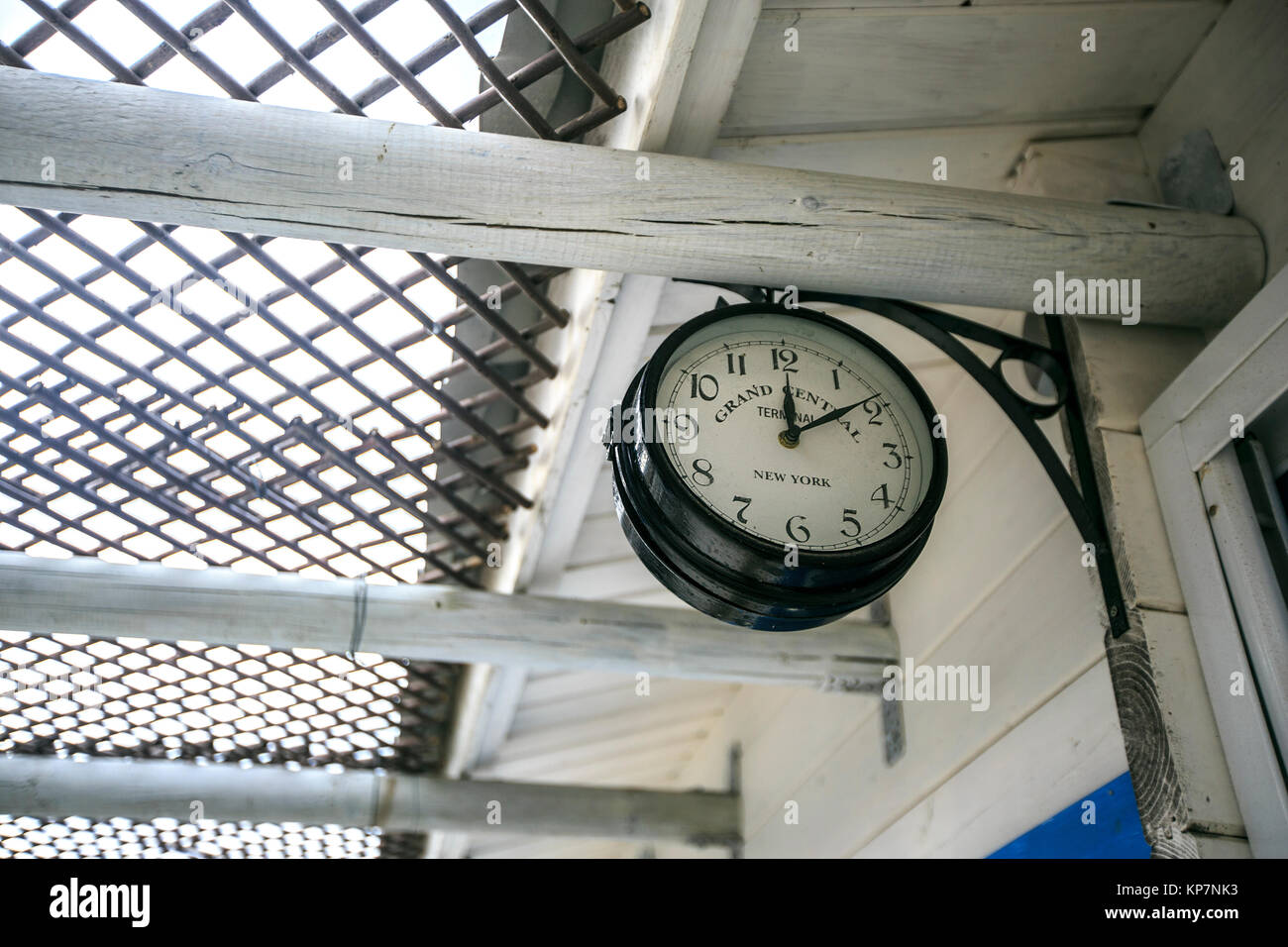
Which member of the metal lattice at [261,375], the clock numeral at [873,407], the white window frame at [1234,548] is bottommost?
the white window frame at [1234,548]

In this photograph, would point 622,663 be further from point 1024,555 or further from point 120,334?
point 120,334

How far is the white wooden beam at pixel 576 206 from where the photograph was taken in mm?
1309

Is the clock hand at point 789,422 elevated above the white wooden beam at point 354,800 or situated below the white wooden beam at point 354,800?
above

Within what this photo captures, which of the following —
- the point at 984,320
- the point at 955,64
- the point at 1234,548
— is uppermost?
the point at 955,64

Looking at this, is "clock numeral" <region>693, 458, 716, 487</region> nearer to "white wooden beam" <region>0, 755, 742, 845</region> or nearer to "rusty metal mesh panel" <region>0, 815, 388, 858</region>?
"white wooden beam" <region>0, 755, 742, 845</region>

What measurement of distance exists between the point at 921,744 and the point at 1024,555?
0.53 meters

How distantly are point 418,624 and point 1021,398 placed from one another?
1301mm

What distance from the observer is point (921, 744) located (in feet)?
7.35

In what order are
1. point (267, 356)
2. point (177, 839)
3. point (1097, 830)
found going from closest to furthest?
1. point (1097, 830)
2. point (267, 356)
3. point (177, 839)

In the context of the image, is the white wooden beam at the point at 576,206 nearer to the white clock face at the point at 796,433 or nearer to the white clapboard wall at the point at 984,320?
the white clock face at the point at 796,433

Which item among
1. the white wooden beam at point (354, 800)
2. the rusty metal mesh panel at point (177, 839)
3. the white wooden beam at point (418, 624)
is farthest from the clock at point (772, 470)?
the rusty metal mesh panel at point (177, 839)

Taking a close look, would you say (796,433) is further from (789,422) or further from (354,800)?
(354,800)

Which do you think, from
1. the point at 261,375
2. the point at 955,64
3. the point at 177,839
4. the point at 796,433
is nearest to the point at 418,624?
the point at 261,375

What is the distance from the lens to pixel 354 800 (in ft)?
9.91
